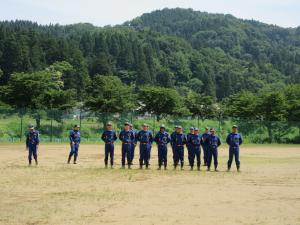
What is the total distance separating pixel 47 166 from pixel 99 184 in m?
7.03

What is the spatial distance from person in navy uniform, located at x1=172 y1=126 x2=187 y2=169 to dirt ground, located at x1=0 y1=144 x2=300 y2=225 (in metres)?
2.07

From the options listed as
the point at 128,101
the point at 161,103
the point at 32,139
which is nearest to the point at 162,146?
the point at 32,139

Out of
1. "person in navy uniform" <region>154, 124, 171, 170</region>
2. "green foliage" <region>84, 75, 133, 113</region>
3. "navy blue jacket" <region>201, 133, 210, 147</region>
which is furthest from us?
"green foliage" <region>84, 75, 133, 113</region>

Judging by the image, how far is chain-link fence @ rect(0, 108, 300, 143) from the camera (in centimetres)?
4825

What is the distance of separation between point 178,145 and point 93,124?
2915 centimetres

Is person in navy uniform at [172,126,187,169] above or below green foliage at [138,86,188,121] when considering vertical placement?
below

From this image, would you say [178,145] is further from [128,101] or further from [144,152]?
[128,101]

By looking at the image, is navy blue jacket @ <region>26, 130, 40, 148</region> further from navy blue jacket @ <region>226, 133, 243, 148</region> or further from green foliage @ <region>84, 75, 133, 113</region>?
green foliage @ <region>84, 75, 133, 113</region>

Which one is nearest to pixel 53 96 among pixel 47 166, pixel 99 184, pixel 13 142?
pixel 13 142

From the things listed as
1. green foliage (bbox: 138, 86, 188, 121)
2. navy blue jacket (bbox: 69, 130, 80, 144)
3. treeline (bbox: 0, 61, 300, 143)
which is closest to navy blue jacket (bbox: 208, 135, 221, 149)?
navy blue jacket (bbox: 69, 130, 80, 144)

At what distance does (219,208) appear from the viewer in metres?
12.9

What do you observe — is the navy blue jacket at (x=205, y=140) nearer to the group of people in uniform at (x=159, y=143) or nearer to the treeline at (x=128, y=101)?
the group of people in uniform at (x=159, y=143)

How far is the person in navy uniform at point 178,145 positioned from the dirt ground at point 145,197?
6.80 feet

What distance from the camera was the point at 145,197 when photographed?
14523 mm
